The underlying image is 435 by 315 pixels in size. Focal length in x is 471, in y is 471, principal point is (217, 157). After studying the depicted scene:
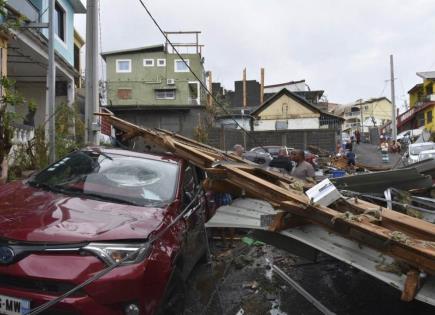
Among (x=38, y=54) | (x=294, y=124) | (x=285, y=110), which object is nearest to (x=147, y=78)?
(x=285, y=110)

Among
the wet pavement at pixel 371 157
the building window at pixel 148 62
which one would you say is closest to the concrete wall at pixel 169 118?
the wet pavement at pixel 371 157

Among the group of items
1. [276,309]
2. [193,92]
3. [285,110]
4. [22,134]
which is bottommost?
[276,309]

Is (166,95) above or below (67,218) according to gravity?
above

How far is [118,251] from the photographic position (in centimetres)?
332

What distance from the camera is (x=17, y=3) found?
1174cm

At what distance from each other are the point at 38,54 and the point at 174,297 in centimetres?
1063

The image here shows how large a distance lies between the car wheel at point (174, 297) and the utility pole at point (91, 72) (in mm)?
4919

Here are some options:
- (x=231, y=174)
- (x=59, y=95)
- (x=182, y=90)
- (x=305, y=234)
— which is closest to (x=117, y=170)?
(x=231, y=174)

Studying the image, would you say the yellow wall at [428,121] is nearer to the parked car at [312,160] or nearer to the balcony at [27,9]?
the parked car at [312,160]

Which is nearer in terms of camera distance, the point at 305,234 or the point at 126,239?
the point at 126,239

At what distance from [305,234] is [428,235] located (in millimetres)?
905

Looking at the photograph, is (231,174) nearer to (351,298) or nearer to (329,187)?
(329,187)

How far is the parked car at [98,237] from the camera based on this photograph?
3.10 m

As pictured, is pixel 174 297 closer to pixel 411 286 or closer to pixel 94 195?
pixel 94 195
